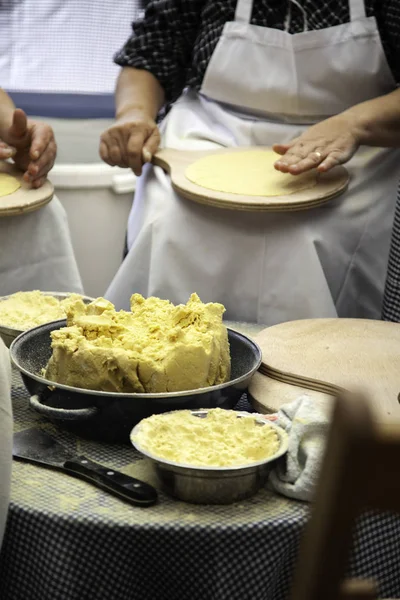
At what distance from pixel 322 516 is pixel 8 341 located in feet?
3.57

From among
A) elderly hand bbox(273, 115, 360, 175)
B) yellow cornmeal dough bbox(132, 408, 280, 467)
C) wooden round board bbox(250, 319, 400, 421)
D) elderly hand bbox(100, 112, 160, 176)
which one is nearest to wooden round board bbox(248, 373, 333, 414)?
wooden round board bbox(250, 319, 400, 421)

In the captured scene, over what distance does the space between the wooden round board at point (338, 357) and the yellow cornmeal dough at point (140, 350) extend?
144 millimetres

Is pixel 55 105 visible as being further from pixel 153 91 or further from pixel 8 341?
pixel 8 341

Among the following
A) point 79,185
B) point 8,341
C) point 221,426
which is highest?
point 221,426

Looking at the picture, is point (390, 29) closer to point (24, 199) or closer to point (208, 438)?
point (24, 199)

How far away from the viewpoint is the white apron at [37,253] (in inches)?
93.8

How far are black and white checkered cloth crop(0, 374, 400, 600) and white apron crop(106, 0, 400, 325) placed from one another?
1181 millimetres

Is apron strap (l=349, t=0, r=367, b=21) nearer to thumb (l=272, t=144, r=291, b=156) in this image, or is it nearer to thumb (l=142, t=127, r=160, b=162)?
thumb (l=272, t=144, r=291, b=156)

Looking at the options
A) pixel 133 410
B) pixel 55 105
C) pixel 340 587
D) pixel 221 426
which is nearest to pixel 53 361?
pixel 133 410

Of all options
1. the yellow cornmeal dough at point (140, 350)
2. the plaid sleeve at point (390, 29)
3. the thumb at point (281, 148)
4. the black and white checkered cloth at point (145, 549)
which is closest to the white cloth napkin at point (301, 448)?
the black and white checkered cloth at point (145, 549)

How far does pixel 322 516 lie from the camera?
63 centimetres

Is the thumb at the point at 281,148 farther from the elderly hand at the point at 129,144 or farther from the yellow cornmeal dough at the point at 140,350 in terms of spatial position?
the yellow cornmeal dough at the point at 140,350

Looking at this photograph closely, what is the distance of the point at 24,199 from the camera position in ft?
7.54

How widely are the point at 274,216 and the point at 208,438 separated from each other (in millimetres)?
1151
